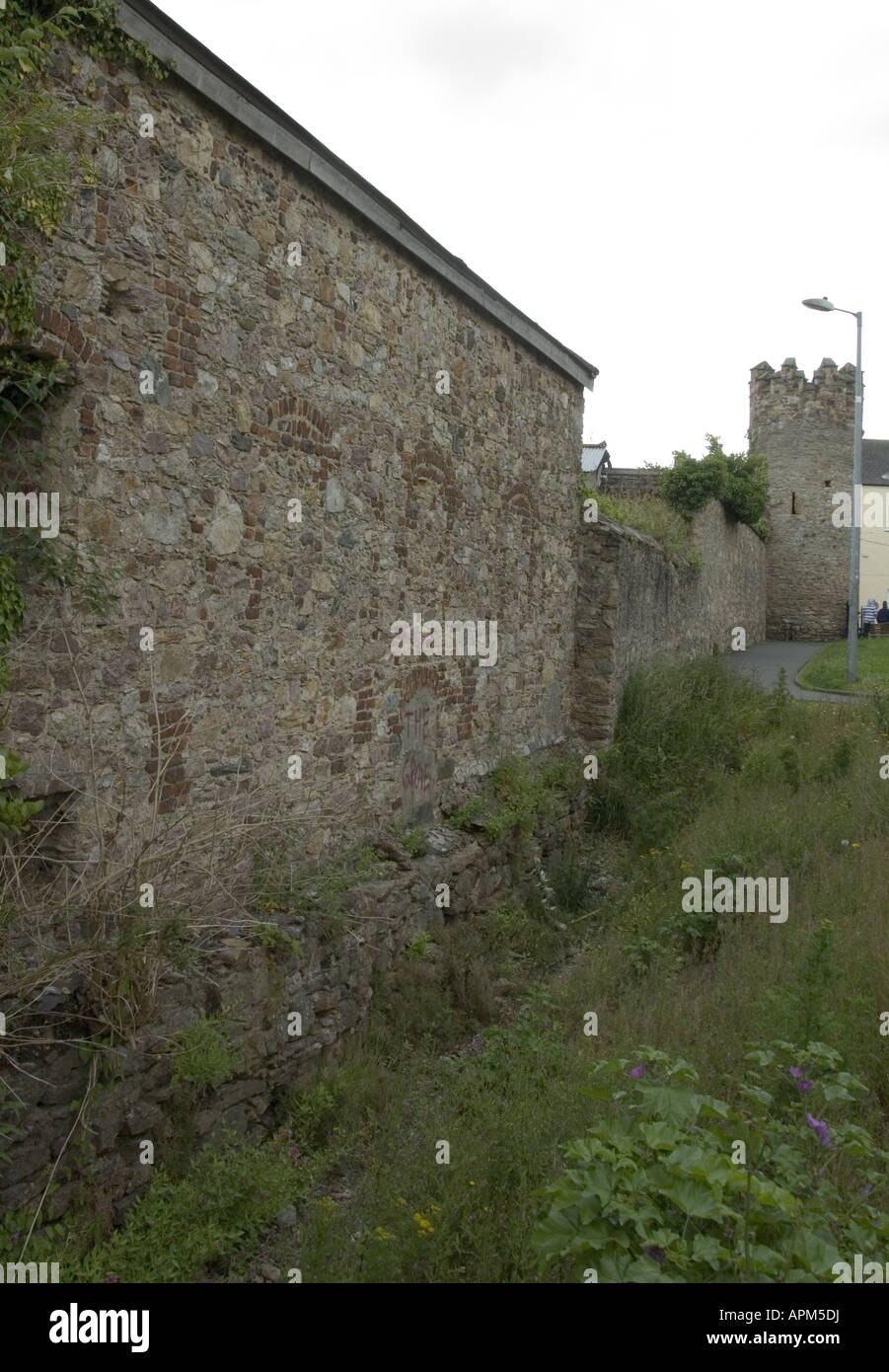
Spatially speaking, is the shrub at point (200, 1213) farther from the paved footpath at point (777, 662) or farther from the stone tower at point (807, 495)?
the stone tower at point (807, 495)

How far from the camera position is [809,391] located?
31.8 metres

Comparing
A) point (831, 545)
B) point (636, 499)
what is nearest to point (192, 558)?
point (636, 499)

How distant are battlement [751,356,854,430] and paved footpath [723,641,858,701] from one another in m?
7.23

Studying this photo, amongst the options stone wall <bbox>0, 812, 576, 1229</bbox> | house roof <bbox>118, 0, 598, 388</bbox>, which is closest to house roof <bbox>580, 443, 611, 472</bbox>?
house roof <bbox>118, 0, 598, 388</bbox>

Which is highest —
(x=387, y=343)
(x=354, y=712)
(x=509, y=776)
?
(x=387, y=343)

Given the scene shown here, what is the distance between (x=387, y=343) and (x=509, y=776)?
419cm

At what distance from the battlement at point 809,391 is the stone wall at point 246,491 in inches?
985

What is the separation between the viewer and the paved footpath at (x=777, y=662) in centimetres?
1766

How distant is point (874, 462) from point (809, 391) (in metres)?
12.8

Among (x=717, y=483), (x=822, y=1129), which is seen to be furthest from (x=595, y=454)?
(x=822, y=1129)

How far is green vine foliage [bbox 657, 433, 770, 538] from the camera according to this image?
19.0 m

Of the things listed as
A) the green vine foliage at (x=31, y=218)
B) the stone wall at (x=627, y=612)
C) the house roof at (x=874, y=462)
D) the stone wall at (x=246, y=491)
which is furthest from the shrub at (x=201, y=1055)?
the house roof at (x=874, y=462)

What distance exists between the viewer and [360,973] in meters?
6.56
